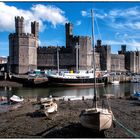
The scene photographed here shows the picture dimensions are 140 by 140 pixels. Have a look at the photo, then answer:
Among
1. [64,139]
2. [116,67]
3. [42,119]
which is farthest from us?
[116,67]

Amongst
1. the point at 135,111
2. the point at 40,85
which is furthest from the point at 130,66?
the point at 135,111

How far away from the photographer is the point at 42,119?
14398mm

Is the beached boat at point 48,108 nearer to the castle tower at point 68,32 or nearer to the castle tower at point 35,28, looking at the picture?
the castle tower at point 35,28

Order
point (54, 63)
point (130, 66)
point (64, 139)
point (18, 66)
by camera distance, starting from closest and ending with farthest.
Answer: point (64, 139) → point (18, 66) → point (54, 63) → point (130, 66)

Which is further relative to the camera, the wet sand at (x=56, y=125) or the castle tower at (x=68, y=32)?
the castle tower at (x=68, y=32)

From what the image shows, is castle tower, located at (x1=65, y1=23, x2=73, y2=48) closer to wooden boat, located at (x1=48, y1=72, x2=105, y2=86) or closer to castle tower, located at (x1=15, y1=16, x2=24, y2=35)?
castle tower, located at (x1=15, y1=16, x2=24, y2=35)

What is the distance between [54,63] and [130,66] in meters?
33.0

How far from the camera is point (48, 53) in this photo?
72.0 m

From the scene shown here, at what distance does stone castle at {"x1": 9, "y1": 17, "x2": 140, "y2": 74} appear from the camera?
218 ft

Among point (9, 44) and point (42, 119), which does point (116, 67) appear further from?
point (42, 119)

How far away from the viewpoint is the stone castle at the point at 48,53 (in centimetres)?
6656

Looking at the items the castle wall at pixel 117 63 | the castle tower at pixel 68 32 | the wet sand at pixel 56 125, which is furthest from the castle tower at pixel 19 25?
the wet sand at pixel 56 125

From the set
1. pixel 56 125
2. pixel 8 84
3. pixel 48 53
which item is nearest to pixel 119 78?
pixel 48 53

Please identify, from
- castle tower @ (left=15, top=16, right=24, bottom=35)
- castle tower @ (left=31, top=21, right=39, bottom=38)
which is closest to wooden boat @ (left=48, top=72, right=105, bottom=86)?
castle tower @ (left=15, top=16, right=24, bottom=35)
